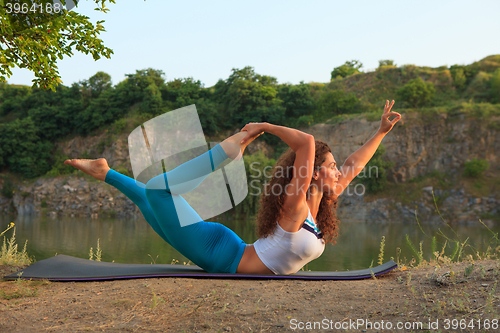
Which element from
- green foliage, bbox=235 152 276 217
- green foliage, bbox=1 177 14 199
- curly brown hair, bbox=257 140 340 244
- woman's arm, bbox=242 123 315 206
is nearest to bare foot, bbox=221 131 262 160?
woman's arm, bbox=242 123 315 206

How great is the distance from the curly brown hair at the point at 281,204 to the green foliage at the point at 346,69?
152 ft

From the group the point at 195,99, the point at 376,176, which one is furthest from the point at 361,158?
the point at 195,99

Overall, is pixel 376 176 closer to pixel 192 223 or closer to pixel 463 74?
pixel 463 74

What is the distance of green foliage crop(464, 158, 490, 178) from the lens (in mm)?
25752

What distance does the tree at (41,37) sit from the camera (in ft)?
11.0

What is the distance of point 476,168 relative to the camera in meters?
25.8

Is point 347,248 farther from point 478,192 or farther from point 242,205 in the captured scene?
point 478,192

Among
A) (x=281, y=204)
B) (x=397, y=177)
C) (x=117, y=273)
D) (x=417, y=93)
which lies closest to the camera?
(x=281, y=204)

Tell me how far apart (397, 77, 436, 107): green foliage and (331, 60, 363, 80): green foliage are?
1540 centimetres

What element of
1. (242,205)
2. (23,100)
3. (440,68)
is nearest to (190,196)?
(242,205)

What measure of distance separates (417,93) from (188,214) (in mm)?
32894

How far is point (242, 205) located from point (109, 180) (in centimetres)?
2010

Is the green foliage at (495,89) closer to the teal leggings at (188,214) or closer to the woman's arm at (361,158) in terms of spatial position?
the woman's arm at (361,158)

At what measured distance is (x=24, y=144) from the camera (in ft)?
115
